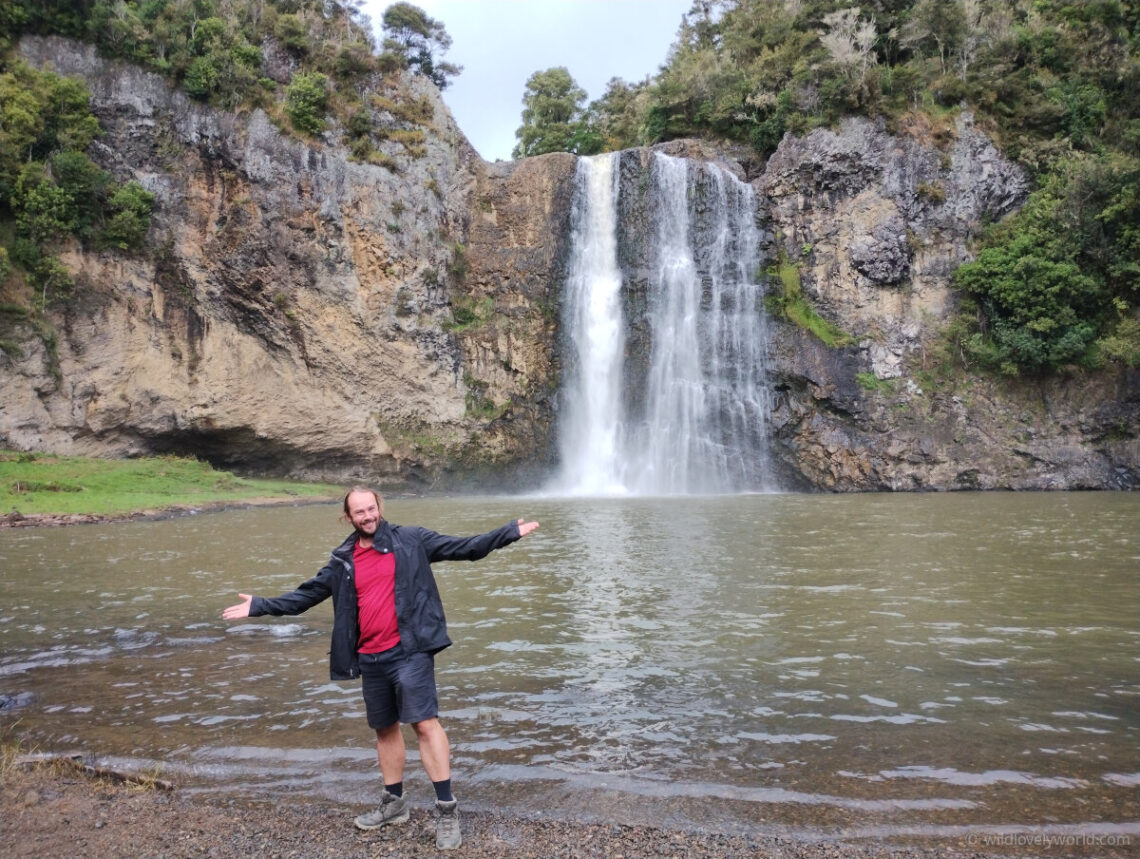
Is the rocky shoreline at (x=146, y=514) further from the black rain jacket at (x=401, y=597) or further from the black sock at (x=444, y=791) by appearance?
the black sock at (x=444, y=791)

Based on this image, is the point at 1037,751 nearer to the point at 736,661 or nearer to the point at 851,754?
the point at 851,754

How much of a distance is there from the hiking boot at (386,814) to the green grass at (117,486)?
1892 centimetres

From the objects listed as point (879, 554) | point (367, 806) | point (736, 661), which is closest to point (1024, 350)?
point (879, 554)

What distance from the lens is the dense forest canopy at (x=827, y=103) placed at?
1080 inches

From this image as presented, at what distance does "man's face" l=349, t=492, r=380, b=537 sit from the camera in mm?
4277

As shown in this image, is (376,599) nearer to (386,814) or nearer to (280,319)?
(386,814)

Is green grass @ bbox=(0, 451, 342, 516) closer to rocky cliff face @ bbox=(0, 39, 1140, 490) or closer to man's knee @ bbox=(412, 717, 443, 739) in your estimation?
rocky cliff face @ bbox=(0, 39, 1140, 490)

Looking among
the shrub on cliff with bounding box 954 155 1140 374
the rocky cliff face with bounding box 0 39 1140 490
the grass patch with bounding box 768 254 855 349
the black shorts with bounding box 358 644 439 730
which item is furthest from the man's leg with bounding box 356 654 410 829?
the shrub on cliff with bounding box 954 155 1140 374

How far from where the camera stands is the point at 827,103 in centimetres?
3341

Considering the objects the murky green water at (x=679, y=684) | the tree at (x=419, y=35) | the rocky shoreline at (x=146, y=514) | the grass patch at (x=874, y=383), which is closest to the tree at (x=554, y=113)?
the tree at (x=419, y=35)

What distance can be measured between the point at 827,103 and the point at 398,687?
115 feet

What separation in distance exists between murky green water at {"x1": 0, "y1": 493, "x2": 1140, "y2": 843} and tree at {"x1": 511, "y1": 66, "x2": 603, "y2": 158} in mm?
44082

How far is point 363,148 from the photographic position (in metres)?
32.2

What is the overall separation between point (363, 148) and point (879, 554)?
2730cm
